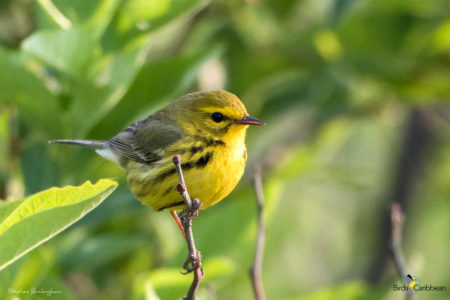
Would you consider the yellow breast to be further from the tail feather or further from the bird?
the tail feather

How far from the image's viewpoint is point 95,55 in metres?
2.69

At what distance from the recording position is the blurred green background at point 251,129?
8.74 feet

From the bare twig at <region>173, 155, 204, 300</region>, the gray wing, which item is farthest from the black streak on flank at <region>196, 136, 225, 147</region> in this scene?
the bare twig at <region>173, 155, 204, 300</region>

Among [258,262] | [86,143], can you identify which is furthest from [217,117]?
[258,262]

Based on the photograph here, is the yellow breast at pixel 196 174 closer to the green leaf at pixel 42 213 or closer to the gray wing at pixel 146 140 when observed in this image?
the gray wing at pixel 146 140

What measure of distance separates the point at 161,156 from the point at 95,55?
2.11 ft

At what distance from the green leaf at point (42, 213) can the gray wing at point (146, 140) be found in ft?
4.14

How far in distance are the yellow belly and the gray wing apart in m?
0.12

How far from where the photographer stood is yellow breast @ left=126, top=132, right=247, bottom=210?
2.75 meters

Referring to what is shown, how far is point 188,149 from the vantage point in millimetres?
3018

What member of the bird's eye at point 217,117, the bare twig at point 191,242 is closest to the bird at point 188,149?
the bird's eye at point 217,117

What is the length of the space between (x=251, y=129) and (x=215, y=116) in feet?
2.16

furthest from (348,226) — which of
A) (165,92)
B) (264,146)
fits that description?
(165,92)

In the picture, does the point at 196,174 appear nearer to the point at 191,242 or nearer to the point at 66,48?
the point at 66,48
